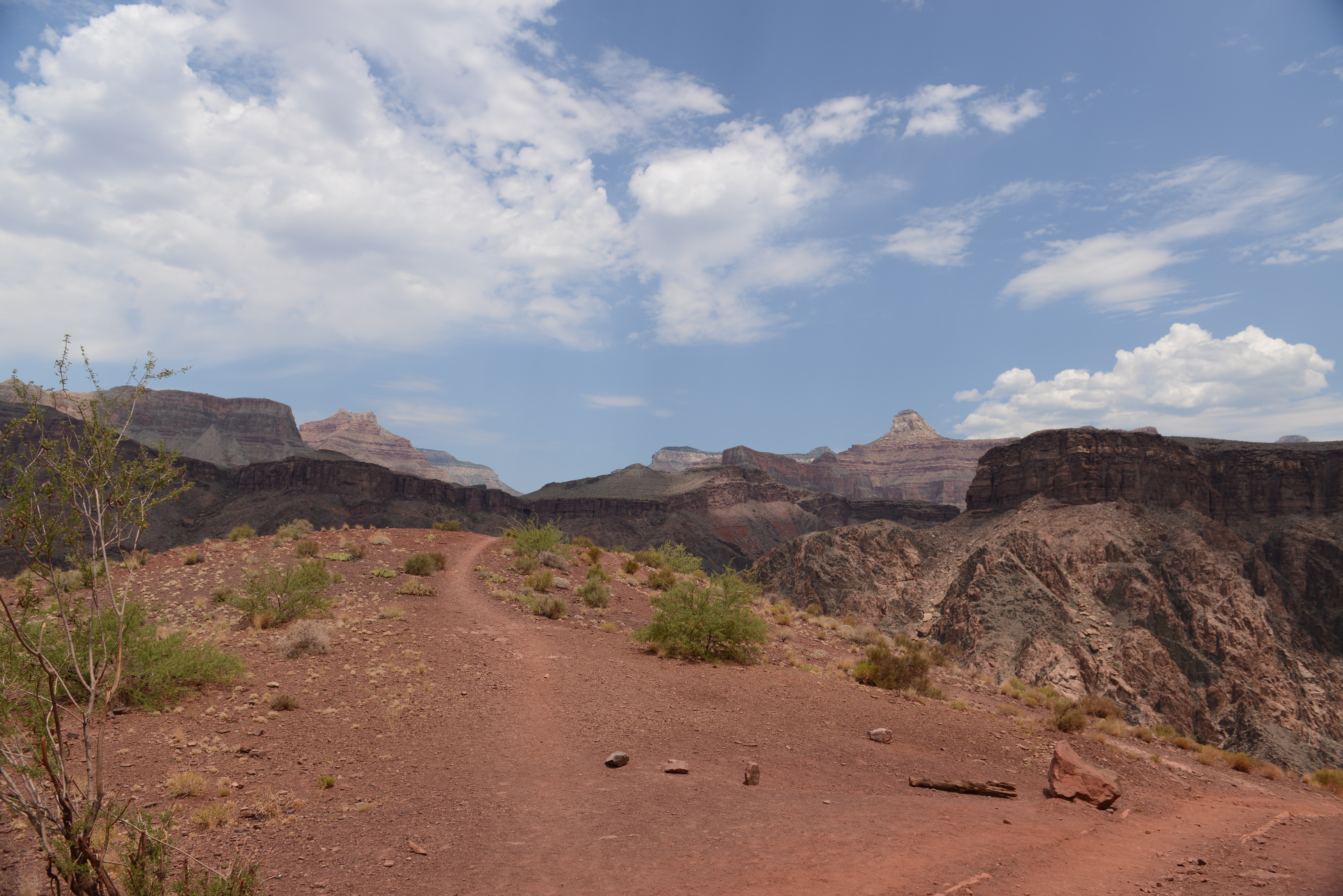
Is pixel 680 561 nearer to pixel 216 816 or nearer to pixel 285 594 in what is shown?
pixel 285 594

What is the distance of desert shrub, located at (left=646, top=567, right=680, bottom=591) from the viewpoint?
83.7 feet

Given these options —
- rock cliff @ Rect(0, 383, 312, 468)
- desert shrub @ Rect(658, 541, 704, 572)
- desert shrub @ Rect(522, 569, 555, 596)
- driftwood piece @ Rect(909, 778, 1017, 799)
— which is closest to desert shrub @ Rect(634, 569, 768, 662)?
desert shrub @ Rect(522, 569, 555, 596)

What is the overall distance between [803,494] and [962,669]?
14048 centimetres

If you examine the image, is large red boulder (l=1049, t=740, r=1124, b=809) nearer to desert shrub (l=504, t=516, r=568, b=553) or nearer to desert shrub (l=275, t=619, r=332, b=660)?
desert shrub (l=275, t=619, r=332, b=660)

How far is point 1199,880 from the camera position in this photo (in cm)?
754

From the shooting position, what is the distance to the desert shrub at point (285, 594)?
15602 millimetres

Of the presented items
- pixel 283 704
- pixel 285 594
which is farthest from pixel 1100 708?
pixel 285 594

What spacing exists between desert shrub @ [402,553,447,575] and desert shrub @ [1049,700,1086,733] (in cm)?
1878

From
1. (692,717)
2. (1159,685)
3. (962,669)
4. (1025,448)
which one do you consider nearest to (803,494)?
(1025,448)

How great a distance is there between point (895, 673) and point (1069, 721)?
3.71m

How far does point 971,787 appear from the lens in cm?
1038

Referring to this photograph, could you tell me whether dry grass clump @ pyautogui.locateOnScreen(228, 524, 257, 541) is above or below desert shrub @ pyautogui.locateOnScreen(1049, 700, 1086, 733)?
above

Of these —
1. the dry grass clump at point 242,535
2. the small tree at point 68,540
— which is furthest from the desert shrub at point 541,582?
the small tree at point 68,540

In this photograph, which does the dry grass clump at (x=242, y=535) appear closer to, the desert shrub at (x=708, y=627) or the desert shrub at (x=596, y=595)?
the desert shrub at (x=596, y=595)
